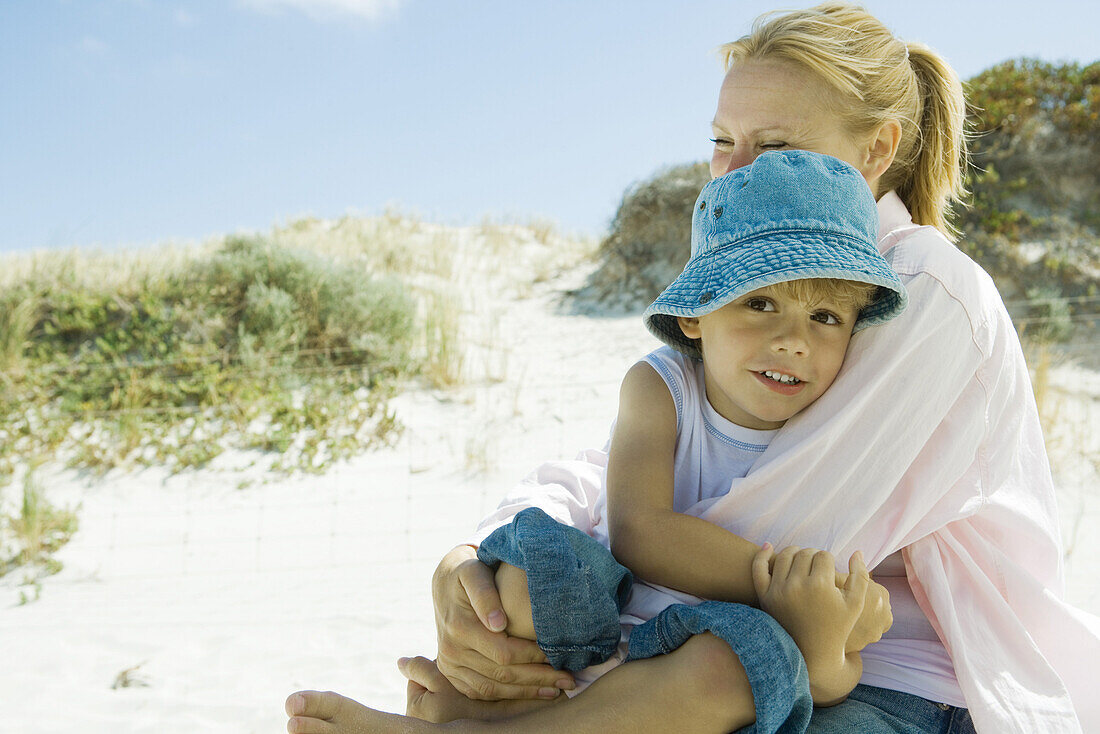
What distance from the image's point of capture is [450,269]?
10.6 meters

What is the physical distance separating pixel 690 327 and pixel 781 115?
0.53 metres

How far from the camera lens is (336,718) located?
4.68ft

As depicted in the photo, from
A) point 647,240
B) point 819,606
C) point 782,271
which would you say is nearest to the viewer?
point 819,606

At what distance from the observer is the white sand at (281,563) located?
3.27 metres

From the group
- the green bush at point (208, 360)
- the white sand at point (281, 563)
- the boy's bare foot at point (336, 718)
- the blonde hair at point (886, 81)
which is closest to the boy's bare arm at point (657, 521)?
the boy's bare foot at point (336, 718)

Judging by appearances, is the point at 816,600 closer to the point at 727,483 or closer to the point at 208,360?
the point at 727,483

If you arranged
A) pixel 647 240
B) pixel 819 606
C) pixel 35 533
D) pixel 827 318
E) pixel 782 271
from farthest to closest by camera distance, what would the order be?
1. pixel 647 240
2. pixel 35 533
3. pixel 827 318
4. pixel 782 271
5. pixel 819 606

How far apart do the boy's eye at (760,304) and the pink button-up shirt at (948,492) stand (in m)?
0.17

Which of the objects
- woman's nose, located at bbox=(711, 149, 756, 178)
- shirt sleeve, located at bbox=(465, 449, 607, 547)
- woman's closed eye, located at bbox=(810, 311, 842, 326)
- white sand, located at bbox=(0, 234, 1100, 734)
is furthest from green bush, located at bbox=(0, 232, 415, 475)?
woman's closed eye, located at bbox=(810, 311, 842, 326)

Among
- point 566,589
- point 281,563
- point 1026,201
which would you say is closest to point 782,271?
point 566,589

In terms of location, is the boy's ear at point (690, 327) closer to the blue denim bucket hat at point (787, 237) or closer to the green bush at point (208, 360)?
the blue denim bucket hat at point (787, 237)

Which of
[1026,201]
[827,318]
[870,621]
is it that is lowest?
[870,621]

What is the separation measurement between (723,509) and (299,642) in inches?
111

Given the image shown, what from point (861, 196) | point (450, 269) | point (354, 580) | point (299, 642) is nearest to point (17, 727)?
point (299, 642)
